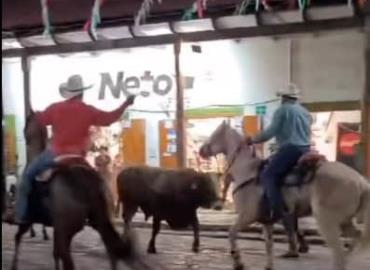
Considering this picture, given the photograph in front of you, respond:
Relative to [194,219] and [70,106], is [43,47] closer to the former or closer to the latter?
[194,219]

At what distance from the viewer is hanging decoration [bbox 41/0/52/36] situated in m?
15.3

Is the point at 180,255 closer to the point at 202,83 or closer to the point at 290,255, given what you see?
the point at 290,255

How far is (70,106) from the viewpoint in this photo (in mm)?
8406

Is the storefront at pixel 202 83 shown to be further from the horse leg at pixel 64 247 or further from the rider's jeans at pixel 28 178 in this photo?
the horse leg at pixel 64 247

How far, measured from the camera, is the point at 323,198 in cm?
919

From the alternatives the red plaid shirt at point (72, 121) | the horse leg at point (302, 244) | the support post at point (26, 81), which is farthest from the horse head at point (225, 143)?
the support post at point (26, 81)

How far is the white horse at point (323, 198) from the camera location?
909 centimetres

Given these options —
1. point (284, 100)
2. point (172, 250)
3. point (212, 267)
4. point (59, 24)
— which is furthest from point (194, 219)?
point (59, 24)

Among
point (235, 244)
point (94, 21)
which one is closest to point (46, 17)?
point (94, 21)

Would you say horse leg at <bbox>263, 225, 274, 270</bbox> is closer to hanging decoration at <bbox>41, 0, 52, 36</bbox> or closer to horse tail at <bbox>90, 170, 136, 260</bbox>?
horse tail at <bbox>90, 170, 136, 260</bbox>

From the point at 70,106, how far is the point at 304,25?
260 inches

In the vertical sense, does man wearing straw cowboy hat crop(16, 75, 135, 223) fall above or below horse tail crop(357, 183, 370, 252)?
above

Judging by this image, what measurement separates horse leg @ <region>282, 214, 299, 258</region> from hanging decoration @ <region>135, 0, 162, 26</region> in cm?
576

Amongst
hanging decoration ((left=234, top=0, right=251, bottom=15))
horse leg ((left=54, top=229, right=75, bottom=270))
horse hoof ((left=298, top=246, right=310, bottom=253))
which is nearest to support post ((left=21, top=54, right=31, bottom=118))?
hanging decoration ((left=234, top=0, right=251, bottom=15))
